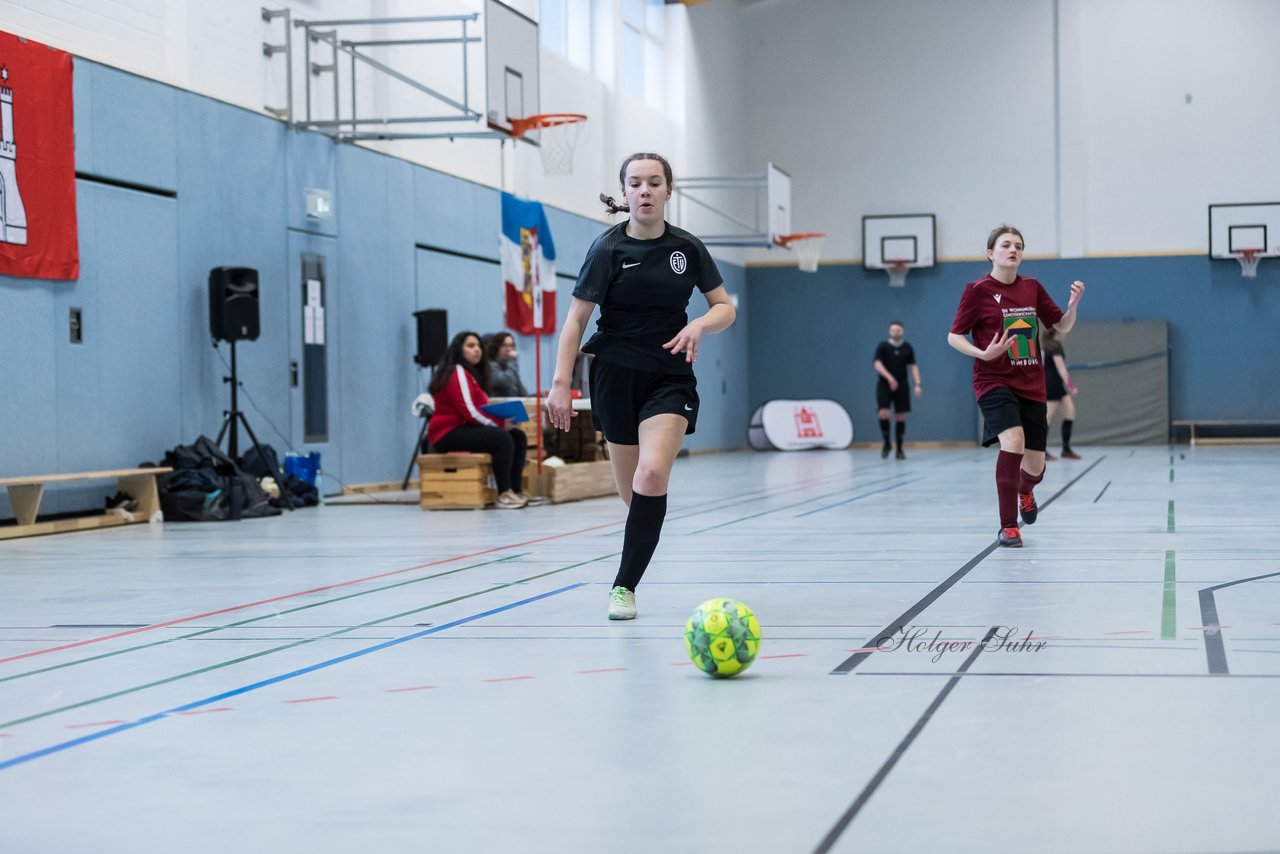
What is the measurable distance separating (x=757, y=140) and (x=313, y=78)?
1602 centimetres

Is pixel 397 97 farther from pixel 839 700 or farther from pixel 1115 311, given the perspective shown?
pixel 1115 311

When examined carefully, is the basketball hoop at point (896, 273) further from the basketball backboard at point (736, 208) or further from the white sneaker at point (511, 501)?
the white sneaker at point (511, 501)

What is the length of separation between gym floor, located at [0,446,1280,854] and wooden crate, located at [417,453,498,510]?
414 centimetres

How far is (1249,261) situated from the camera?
2759cm

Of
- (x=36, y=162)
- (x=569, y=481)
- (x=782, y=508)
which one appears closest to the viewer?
(x=36, y=162)

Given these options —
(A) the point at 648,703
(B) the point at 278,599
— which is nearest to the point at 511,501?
(B) the point at 278,599

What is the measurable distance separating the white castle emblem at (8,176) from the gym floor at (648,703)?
346 cm

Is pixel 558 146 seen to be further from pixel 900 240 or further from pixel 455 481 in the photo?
pixel 900 240

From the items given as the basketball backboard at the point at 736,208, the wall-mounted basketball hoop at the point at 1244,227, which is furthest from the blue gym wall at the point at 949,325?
the basketball backboard at the point at 736,208

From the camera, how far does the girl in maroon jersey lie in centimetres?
838

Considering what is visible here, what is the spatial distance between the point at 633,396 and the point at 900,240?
24096 mm

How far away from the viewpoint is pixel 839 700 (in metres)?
4.02

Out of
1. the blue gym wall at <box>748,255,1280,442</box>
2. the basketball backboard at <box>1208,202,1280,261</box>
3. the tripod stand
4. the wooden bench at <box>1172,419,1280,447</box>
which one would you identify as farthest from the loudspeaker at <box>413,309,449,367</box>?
the basketball backboard at <box>1208,202,1280,261</box>

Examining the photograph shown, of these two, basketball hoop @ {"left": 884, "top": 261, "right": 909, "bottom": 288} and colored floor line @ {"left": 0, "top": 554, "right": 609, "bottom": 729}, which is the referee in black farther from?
colored floor line @ {"left": 0, "top": 554, "right": 609, "bottom": 729}
